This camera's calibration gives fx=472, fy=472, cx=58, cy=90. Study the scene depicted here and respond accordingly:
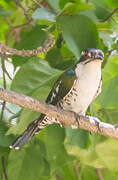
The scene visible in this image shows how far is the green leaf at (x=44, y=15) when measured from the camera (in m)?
1.44

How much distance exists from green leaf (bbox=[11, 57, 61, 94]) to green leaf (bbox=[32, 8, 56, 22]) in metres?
0.16

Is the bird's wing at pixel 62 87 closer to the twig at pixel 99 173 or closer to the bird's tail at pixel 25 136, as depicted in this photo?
the bird's tail at pixel 25 136

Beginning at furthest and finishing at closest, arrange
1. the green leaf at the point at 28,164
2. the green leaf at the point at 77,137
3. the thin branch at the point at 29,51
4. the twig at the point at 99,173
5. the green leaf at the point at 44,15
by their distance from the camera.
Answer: the twig at the point at 99,173
the green leaf at the point at 28,164
the green leaf at the point at 77,137
the green leaf at the point at 44,15
the thin branch at the point at 29,51

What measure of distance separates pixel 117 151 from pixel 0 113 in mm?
470

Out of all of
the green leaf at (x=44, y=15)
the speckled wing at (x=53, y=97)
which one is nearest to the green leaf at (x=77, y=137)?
the speckled wing at (x=53, y=97)

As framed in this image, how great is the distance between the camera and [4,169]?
5.74 ft

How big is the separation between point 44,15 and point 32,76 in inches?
8.2

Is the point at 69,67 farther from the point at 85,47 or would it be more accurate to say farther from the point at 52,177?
the point at 52,177

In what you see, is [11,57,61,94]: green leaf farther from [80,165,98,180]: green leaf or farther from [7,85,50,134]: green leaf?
[80,165,98,180]: green leaf

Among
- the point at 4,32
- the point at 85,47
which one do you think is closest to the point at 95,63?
the point at 85,47

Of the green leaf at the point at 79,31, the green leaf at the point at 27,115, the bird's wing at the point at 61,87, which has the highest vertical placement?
the green leaf at the point at 79,31

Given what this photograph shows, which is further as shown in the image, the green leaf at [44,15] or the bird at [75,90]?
the bird at [75,90]

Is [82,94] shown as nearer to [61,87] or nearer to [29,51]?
[61,87]

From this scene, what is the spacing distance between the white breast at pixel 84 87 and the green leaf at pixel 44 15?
0.29 m
